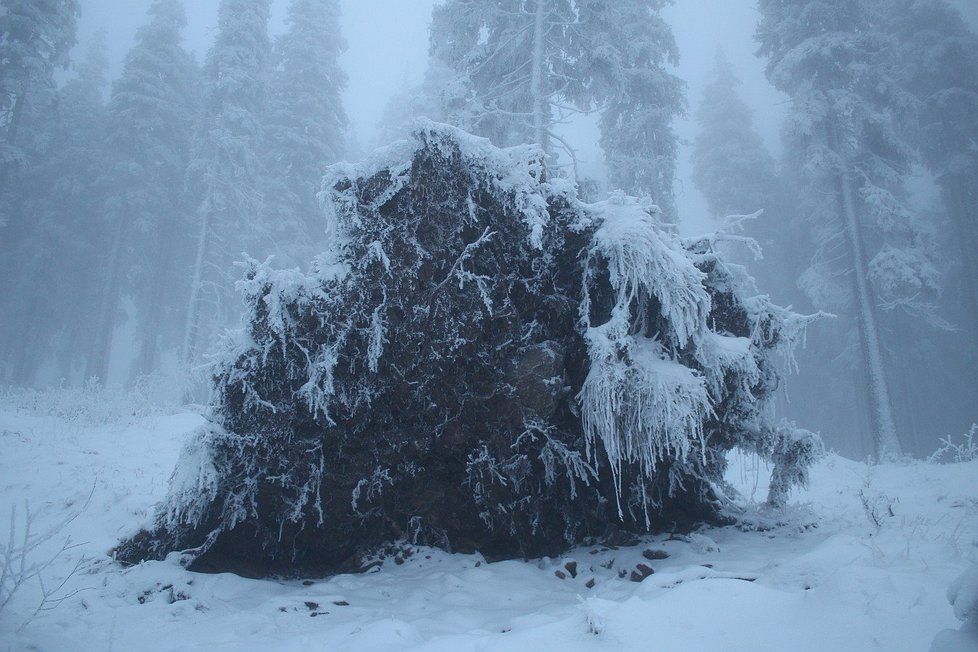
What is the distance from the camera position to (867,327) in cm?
1298

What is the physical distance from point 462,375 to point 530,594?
2.05 metres

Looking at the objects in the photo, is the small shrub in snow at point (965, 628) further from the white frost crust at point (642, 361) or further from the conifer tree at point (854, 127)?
the conifer tree at point (854, 127)

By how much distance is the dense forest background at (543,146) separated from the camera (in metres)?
12.6

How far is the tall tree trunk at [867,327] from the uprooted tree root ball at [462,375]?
32.3 ft

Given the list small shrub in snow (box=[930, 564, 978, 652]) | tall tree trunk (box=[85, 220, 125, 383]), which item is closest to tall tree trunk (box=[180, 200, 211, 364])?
tall tree trunk (box=[85, 220, 125, 383])

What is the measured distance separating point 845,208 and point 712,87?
14.6 metres

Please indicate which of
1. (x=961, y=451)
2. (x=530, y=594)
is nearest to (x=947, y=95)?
(x=961, y=451)

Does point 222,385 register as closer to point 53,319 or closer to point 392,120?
point 392,120

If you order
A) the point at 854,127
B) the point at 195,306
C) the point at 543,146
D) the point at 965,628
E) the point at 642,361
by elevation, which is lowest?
the point at 965,628

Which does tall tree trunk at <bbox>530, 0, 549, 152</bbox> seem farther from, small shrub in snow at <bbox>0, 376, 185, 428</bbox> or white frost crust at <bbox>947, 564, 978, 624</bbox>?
small shrub in snow at <bbox>0, 376, 185, 428</bbox>

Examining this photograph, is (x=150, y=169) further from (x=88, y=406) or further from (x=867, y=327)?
(x=867, y=327)

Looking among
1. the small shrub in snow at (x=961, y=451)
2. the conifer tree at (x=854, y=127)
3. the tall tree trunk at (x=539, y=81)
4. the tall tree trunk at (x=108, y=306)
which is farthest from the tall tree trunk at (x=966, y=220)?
the tall tree trunk at (x=108, y=306)

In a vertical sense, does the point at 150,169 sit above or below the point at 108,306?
above

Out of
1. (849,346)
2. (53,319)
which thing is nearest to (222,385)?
(849,346)
